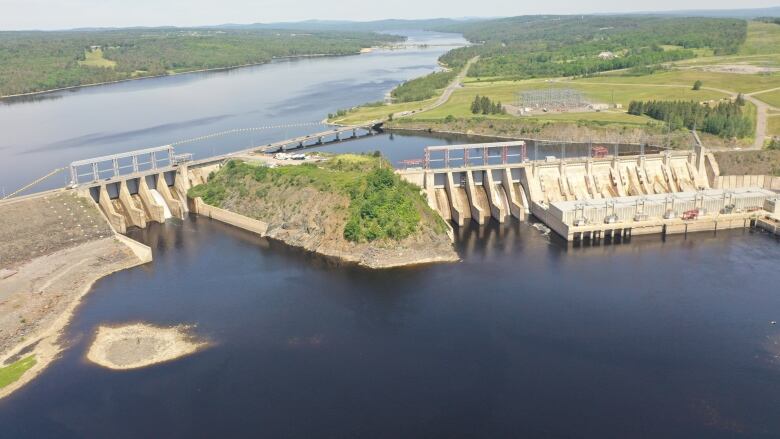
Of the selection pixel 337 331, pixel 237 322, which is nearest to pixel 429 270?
pixel 337 331

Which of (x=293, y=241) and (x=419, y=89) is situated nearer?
(x=293, y=241)

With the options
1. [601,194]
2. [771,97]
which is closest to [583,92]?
[771,97]

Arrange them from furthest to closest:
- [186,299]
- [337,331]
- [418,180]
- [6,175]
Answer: [6,175]
[418,180]
[186,299]
[337,331]

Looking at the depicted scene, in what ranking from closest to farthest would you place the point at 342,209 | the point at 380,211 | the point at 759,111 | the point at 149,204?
1. the point at 380,211
2. the point at 342,209
3. the point at 149,204
4. the point at 759,111

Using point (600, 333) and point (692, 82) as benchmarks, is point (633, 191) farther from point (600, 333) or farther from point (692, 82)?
point (692, 82)

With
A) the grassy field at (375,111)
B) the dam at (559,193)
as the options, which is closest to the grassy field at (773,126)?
the dam at (559,193)

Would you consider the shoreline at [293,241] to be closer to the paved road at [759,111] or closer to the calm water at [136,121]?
the calm water at [136,121]

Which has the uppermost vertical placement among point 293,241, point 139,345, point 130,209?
point 130,209

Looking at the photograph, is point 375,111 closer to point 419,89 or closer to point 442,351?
point 419,89
